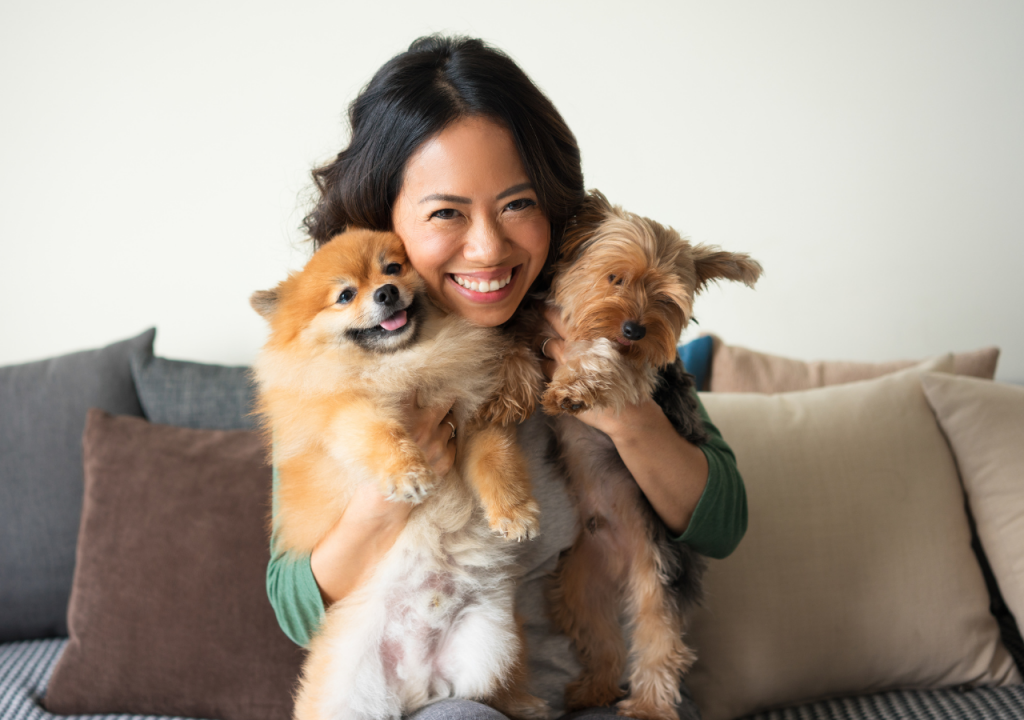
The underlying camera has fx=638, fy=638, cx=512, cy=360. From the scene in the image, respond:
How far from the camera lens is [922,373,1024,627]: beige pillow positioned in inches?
70.2

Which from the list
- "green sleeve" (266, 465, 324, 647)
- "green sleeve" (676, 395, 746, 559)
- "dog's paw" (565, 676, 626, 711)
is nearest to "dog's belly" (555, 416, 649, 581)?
"green sleeve" (676, 395, 746, 559)

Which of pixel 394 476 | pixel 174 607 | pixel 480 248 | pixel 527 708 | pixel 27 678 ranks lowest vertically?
pixel 27 678

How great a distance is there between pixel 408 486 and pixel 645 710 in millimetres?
753

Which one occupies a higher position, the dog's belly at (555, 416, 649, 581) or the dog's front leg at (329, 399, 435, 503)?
the dog's front leg at (329, 399, 435, 503)

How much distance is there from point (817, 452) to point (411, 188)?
1.37 m

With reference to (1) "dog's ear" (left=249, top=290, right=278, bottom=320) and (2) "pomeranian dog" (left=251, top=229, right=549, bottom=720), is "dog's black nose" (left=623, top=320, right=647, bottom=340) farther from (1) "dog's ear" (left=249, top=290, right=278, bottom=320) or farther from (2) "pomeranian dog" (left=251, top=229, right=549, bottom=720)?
(1) "dog's ear" (left=249, top=290, right=278, bottom=320)

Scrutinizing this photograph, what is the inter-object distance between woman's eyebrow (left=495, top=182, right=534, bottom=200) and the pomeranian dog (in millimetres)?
246

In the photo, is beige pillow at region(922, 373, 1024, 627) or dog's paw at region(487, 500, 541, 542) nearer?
dog's paw at region(487, 500, 541, 542)

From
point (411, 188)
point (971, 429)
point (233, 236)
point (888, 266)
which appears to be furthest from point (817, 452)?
point (233, 236)

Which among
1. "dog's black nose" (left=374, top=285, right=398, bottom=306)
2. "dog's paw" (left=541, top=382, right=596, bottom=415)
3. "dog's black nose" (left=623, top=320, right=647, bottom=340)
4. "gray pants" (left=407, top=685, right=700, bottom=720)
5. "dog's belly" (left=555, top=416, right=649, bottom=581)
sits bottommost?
"gray pants" (left=407, top=685, right=700, bottom=720)

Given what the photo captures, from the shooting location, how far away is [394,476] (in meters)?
1.13

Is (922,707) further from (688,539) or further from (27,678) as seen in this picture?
(27,678)

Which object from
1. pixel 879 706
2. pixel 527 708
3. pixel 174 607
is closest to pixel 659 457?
pixel 527 708

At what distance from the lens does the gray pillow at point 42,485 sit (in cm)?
210
